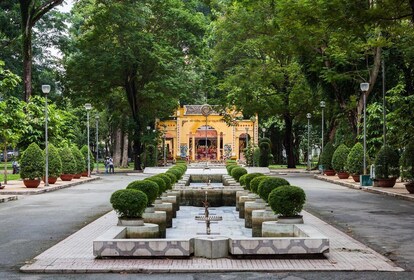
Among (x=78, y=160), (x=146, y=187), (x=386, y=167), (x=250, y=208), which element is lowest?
(x=250, y=208)

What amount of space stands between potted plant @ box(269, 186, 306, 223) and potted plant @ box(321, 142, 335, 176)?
3038cm

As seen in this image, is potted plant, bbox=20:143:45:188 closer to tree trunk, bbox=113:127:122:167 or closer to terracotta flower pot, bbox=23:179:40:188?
terracotta flower pot, bbox=23:179:40:188

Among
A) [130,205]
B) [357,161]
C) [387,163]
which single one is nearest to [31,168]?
Answer: [387,163]

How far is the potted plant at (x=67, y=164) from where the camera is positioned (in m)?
35.9

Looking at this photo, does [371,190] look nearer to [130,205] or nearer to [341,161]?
[341,161]

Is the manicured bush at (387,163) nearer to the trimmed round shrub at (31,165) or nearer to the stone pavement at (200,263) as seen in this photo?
the trimmed round shrub at (31,165)

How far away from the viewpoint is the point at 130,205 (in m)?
12.0

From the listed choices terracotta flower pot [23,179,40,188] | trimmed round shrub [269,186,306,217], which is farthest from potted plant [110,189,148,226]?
terracotta flower pot [23,179,40,188]

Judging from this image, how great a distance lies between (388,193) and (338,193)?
7.92 ft

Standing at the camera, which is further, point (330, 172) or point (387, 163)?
point (330, 172)

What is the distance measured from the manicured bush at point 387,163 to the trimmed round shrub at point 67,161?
17.7 metres

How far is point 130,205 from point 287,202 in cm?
312

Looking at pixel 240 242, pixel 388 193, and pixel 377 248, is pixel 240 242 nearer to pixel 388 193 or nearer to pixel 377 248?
pixel 377 248

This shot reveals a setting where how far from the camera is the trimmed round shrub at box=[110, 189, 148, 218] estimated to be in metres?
12.0
